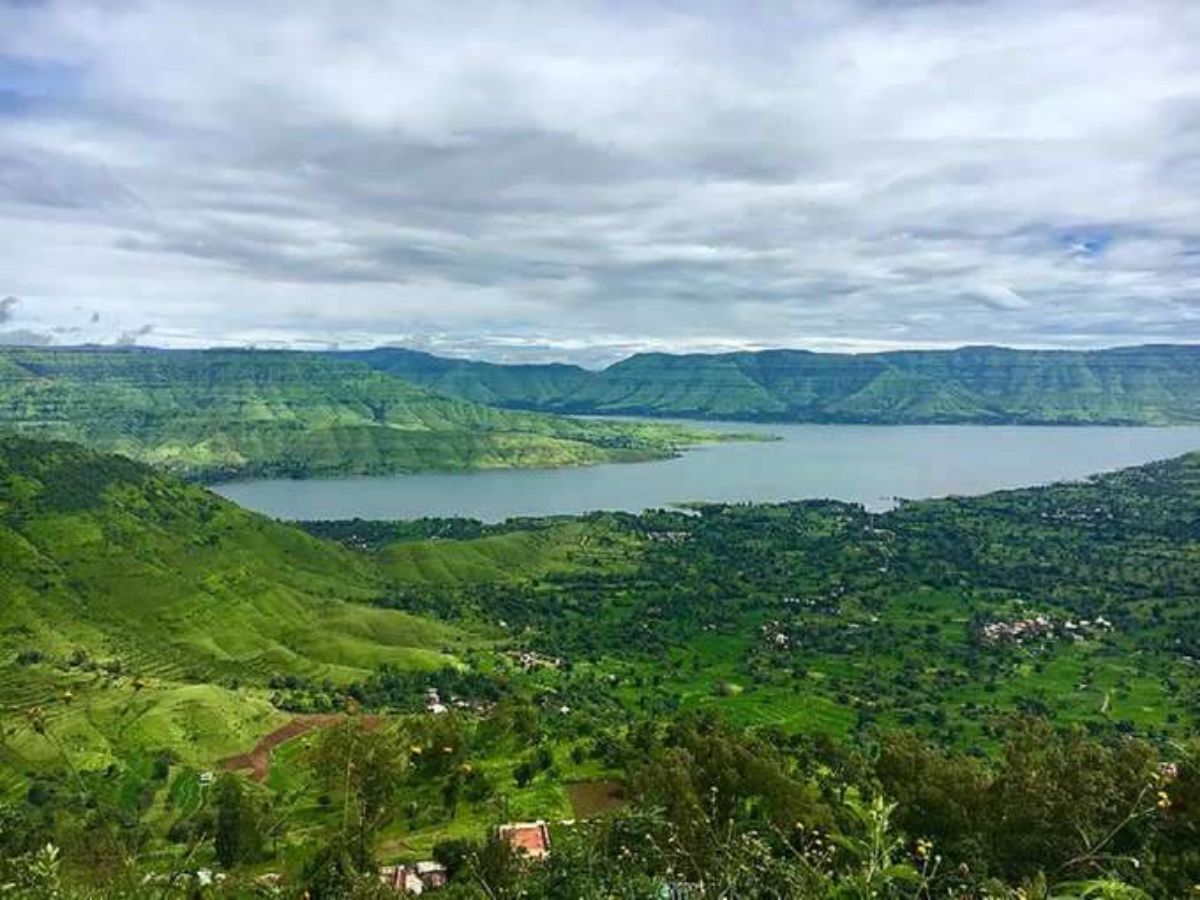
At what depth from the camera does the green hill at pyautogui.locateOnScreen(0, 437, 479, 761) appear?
67.2 m

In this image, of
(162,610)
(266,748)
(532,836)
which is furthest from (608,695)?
(162,610)

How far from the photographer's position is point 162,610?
98.6 m

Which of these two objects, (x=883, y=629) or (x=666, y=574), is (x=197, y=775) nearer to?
(x=883, y=629)

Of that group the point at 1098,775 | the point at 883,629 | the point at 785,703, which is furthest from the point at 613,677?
the point at 1098,775

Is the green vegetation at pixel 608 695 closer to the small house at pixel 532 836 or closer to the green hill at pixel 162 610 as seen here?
the green hill at pixel 162 610

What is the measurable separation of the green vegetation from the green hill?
47 centimetres

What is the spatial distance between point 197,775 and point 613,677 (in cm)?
4104

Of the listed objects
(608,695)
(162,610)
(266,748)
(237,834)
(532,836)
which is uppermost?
(532,836)

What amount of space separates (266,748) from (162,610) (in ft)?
145

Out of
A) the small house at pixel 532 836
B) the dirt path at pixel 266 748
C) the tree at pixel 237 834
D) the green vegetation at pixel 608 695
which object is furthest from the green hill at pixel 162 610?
the small house at pixel 532 836

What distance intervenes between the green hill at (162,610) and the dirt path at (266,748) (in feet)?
4.94

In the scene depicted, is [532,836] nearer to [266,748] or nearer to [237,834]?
[237,834]

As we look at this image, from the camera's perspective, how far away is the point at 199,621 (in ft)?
320

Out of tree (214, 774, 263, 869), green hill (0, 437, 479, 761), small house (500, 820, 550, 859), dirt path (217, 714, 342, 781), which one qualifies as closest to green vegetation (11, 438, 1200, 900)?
tree (214, 774, 263, 869)
